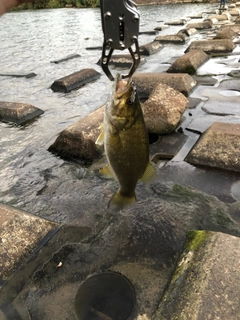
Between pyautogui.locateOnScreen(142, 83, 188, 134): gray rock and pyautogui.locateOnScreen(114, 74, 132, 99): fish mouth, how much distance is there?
3.30 meters

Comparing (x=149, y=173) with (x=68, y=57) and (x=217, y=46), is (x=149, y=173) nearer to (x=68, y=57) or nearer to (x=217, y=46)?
(x=217, y=46)

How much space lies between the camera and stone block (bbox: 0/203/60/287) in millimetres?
3260

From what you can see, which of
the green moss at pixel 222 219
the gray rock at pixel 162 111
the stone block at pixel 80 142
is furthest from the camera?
the gray rock at pixel 162 111

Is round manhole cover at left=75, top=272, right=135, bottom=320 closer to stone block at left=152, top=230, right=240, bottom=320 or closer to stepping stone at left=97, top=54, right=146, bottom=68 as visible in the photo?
stone block at left=152, top=230, right=240, bottom=320

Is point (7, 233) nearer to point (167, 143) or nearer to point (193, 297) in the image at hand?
point (193, 297)

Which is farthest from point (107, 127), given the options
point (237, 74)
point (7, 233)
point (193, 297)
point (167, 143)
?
point (237, 74)

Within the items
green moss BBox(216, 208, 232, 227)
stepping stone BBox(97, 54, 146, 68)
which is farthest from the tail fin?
stepping stone BBox(97, 54, 146, 68)

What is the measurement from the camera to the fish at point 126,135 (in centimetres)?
252

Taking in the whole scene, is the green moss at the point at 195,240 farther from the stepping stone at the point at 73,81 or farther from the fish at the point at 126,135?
the stepping stone at the point at 73,81

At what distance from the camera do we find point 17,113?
743 cm

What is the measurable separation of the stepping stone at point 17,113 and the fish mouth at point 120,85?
535cm

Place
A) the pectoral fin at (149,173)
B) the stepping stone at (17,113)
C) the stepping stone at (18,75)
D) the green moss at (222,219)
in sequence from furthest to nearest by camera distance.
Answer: the stepping stone at (18,75) < the stepping stone at (17,113) < the green moss at (222,219) < the pectoral fin at (149,173)

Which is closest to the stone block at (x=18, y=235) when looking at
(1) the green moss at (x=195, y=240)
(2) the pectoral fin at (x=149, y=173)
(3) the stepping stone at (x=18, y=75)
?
(2) the pectoral fin at (x=149, y=173)

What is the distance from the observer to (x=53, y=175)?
5.12 meters
